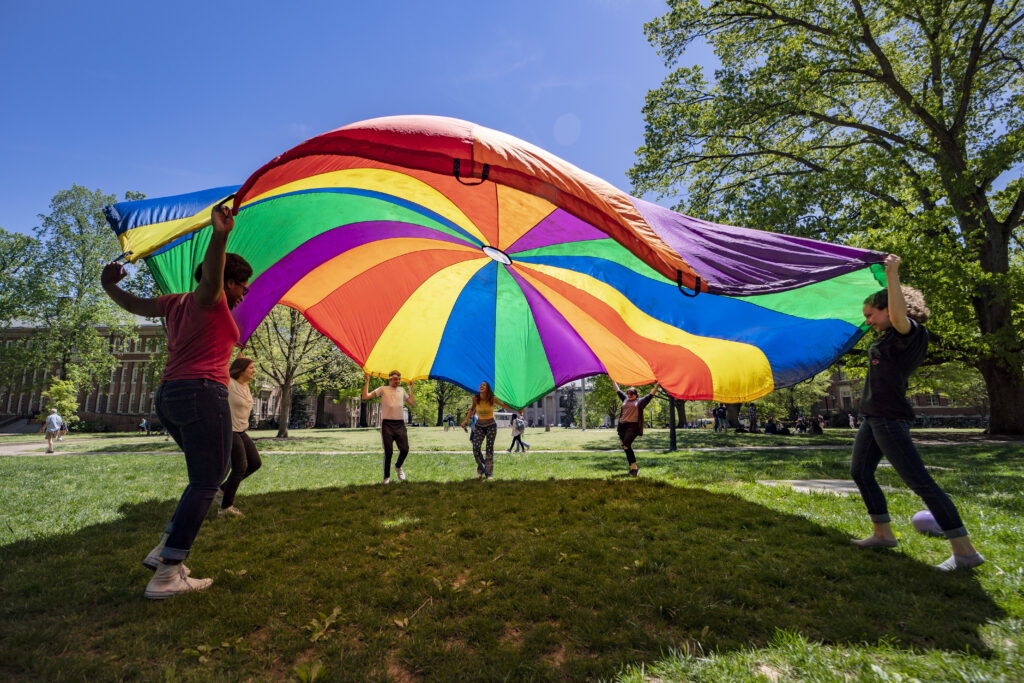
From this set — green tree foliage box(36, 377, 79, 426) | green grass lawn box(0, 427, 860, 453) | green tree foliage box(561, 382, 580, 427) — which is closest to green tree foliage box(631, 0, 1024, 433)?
green grass lawn box(0, 427, 860, 453)

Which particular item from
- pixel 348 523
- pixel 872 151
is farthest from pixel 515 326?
pixel 872 151

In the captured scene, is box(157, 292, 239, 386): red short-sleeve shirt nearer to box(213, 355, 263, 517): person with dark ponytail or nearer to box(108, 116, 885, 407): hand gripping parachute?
box(108, 116, 885, 407): hand gripping parachute

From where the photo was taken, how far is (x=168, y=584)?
3.11 m

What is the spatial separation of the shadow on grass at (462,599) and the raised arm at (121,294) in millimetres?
1947

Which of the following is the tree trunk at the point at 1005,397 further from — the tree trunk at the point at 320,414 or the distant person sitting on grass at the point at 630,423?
the tree trunk at the point at 320,414

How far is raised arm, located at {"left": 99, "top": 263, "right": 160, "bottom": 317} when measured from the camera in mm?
3193

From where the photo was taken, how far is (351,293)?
7.21 m

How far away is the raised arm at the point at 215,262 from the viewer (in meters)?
2.68

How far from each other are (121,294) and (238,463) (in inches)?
109

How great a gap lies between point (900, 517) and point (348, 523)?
5903 mm

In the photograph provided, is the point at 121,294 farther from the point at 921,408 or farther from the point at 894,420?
the point at 921,408

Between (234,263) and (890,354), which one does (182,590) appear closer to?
(234,263)

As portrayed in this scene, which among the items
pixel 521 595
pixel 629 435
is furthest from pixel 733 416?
pixel 521 595

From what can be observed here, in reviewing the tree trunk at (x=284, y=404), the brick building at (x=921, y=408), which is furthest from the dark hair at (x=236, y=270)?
the brick building at (x=921, y=408)
